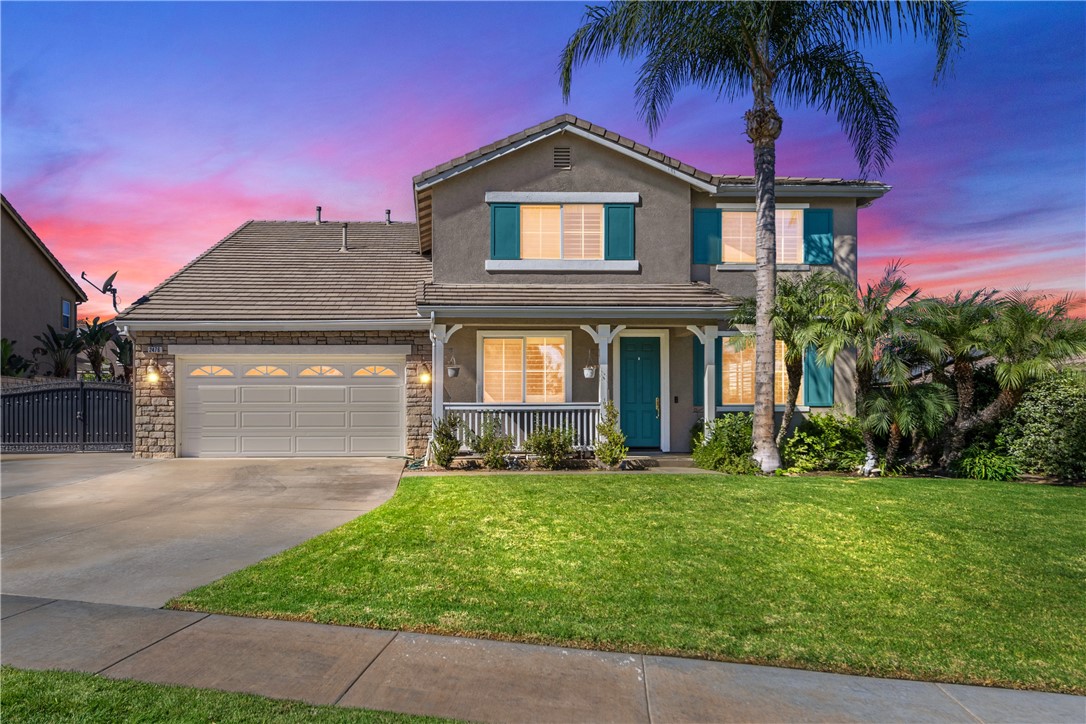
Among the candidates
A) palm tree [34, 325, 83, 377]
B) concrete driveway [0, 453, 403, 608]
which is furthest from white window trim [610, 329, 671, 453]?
palm tree [34, 325, 83, 377]

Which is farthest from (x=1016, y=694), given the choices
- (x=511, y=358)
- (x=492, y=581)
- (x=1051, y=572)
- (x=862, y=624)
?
(x=511, y=358)

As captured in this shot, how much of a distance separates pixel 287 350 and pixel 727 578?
36.0 ft

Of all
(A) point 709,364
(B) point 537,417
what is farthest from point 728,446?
(B) point 537,417

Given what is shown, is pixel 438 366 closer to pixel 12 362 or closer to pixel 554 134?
pixel 554 134

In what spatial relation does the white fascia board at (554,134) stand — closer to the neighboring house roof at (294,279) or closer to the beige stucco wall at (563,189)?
the beige stucco wall at (563,189)

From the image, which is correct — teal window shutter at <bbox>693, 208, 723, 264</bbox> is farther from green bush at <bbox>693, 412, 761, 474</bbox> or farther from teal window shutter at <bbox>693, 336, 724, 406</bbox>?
green bush at <bbox>693, 412, 761, 474</bbox>

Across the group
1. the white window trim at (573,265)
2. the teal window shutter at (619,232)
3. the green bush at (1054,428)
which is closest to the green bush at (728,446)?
the white window trim at (573,265)

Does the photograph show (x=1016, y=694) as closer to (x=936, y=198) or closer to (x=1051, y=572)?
(x=1051, y=572)

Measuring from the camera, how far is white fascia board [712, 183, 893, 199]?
13.1 meters

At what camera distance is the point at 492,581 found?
211 inches

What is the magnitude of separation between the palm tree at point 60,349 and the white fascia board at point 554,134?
1755cm

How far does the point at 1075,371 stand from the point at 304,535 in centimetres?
1275

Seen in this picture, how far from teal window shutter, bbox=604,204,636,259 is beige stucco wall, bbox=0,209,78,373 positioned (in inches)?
832

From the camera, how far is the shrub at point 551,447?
36.8 feet
